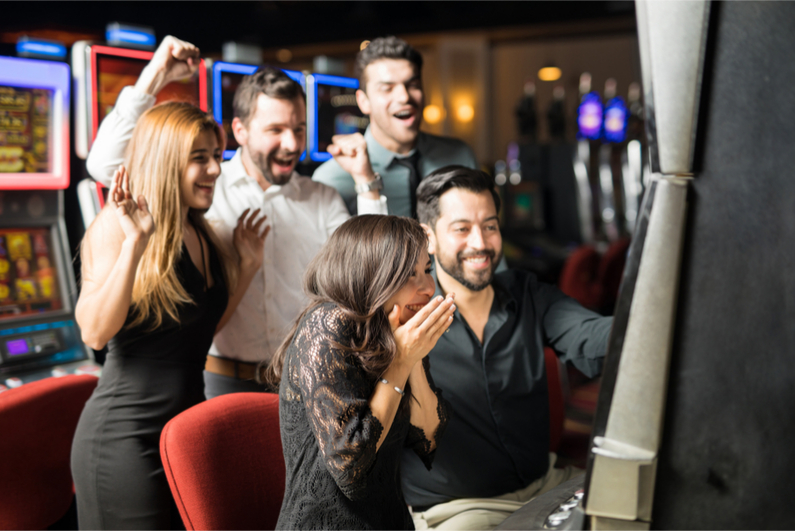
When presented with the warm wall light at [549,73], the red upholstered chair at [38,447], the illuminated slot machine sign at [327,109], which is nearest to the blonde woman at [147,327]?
the red upholstered chair at [38,447]

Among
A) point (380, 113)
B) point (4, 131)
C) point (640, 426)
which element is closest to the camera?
point (640, 426)

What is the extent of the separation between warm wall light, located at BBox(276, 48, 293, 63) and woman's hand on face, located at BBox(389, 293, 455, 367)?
7826 mm

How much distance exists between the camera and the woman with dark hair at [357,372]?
3.69 ft

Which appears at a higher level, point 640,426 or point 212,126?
point 212,126

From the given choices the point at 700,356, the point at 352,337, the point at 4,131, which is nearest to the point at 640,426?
the point at 700,356

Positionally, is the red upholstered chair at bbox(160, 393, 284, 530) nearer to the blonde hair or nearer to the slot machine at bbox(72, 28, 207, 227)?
the blonde hair

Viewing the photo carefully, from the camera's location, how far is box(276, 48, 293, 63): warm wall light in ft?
27.5

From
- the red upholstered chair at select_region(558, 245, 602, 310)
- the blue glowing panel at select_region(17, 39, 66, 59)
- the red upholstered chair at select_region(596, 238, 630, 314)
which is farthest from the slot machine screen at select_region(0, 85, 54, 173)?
Answer: the red upholstered chair at select_region(596, 238, 630, 314)

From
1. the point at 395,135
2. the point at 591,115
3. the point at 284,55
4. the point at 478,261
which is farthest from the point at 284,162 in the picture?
the point at 284,55

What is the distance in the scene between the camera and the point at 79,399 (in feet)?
5.98

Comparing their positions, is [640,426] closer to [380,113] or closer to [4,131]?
[380,113]

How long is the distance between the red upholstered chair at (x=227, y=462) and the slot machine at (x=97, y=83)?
44.5 inches

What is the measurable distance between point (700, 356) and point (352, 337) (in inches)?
25.3

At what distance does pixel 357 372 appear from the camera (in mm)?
1163
